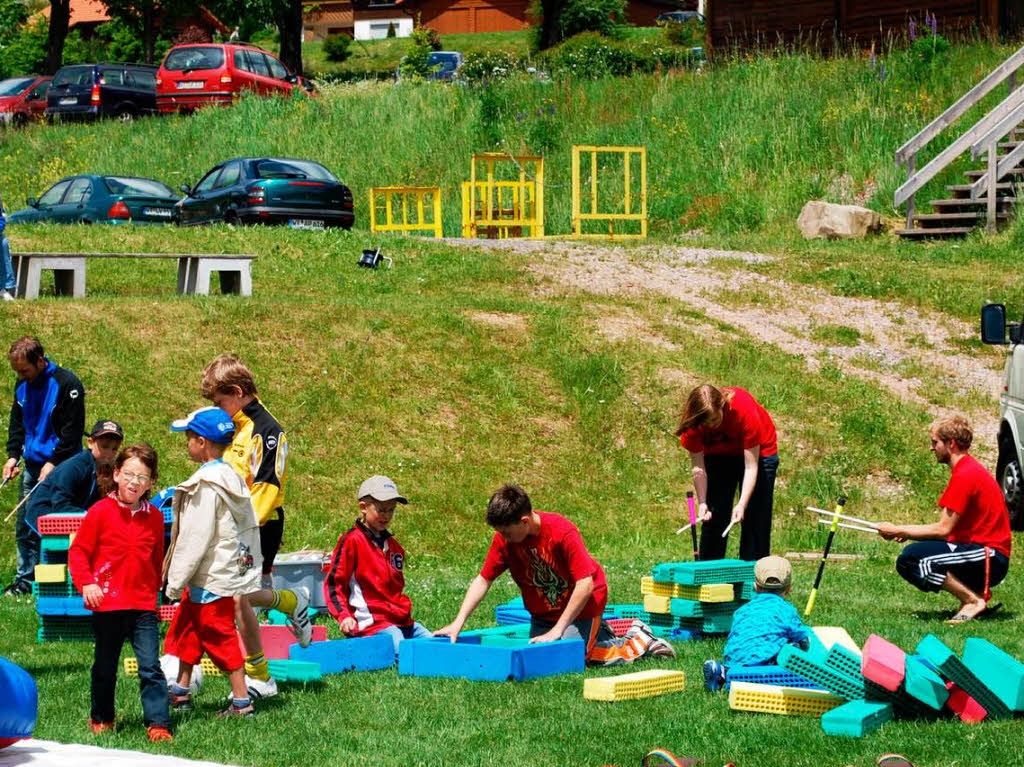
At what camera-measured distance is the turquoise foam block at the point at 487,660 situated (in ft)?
28.3

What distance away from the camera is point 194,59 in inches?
1533

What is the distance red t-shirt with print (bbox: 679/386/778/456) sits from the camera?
10703 mm

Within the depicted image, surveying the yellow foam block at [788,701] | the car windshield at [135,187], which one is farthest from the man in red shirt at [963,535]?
the car windshield at [135,187]

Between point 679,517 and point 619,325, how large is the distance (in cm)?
459

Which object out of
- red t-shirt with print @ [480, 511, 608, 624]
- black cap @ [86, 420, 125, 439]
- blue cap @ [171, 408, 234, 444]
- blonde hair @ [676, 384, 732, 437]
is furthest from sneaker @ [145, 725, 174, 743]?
blonde hair @ [676, 384, 732, 437]

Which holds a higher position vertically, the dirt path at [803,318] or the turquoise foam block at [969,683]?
the dirt path at [803,318]

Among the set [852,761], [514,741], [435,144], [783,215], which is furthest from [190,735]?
[435,144]

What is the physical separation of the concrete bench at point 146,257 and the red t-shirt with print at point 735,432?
9958 millimetres

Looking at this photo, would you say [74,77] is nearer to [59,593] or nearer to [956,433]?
[59,593]

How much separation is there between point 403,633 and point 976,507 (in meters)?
4.02

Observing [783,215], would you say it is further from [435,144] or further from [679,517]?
[679,517]

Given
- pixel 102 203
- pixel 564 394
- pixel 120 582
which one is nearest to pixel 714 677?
pixel 120 582

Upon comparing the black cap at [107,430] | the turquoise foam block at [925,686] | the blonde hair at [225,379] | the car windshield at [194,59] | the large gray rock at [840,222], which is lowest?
the turquoise foam block at [925,686]

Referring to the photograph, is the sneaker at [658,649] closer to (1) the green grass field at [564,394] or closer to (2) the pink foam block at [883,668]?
(1) the green grass field at [564,394]
